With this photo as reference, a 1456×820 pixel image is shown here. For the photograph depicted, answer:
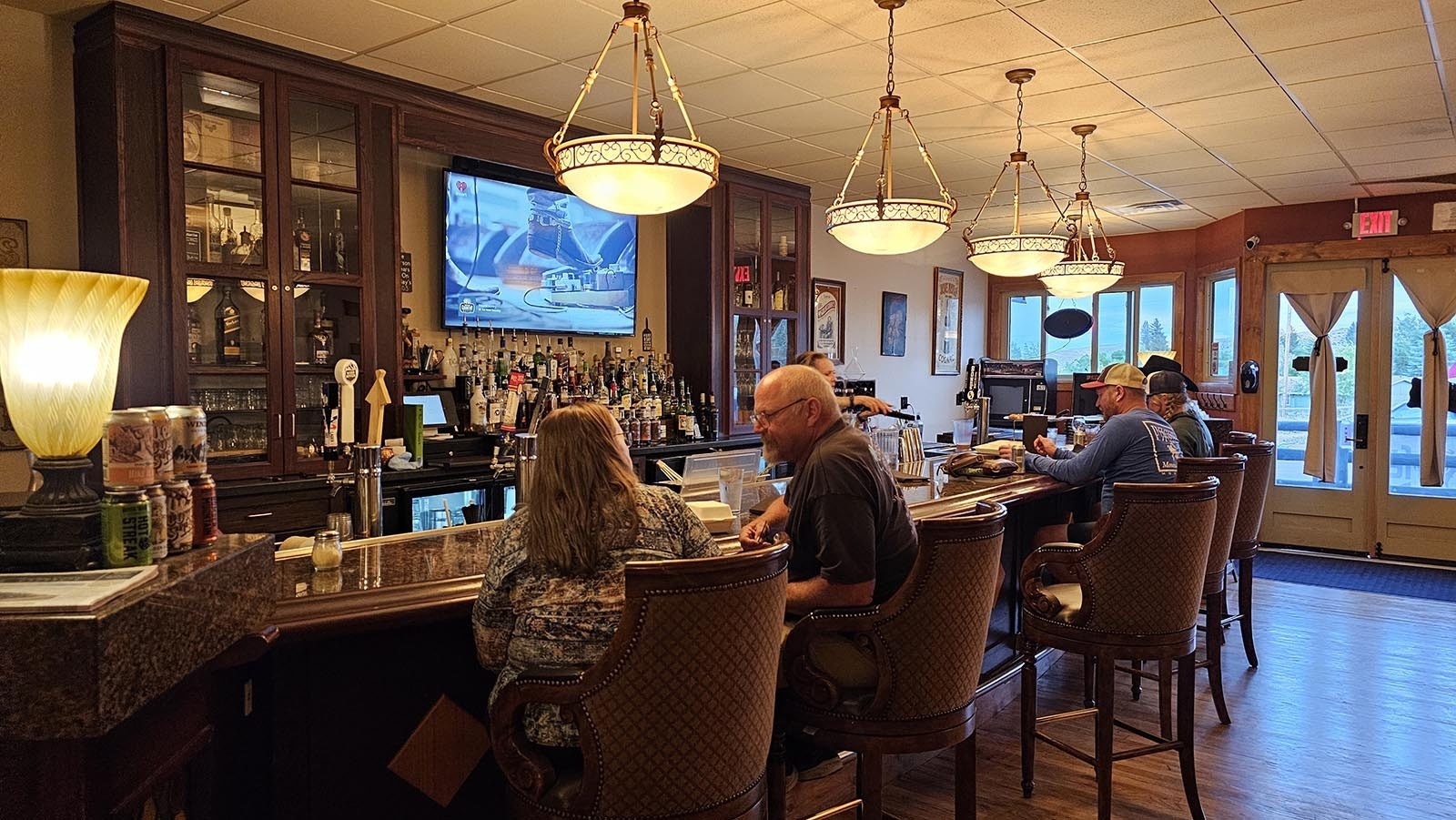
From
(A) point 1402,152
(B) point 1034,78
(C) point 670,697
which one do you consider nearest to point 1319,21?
(B) point 1034,78

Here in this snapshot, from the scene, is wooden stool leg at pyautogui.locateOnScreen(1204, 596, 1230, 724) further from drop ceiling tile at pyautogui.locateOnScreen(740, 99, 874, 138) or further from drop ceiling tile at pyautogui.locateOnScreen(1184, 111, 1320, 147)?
drop ceiling tile at pyautogui.locateOnScreen(740, 99, 874, 138)

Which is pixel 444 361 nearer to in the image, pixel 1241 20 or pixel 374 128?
pixel 374 128

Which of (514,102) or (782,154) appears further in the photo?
(782,154)

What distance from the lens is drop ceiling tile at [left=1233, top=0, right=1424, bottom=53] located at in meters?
3.59

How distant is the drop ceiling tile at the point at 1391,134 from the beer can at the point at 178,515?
6.22 meters

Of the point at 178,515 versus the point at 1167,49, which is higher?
the point at 1167,49

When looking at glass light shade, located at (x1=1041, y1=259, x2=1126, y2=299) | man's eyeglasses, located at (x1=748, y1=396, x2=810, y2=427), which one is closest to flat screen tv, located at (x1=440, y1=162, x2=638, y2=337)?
glass light shade, located at (x1=1041, y1=259, x2=1126, y2=299)

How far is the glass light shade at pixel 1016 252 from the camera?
4.63 meters

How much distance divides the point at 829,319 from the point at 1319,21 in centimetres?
468

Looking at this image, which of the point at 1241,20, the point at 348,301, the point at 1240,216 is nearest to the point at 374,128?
the point at 348,301

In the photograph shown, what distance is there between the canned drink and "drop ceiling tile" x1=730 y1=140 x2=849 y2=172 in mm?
4814

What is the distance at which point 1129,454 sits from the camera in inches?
153

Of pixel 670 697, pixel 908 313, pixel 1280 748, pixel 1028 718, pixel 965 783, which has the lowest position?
pixel 1280 748

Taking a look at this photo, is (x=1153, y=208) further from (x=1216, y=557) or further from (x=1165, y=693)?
(x=1165, y=693)
